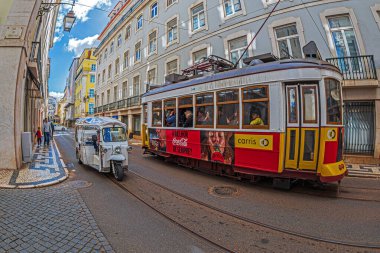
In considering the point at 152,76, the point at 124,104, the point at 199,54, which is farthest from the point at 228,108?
the point at 124,104

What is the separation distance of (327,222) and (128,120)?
2350 centimetres

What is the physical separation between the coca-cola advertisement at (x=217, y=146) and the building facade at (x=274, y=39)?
478 centimetres

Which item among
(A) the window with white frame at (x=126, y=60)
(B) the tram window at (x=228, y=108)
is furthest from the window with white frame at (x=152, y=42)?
(B) the tram window at (x=228, y=108)

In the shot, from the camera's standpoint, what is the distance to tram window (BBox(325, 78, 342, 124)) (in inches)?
213

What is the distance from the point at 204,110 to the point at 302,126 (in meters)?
3.15

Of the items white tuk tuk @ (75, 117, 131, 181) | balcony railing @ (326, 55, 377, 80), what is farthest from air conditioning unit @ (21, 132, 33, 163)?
balcony railing @ (326, 55, 377, 80)

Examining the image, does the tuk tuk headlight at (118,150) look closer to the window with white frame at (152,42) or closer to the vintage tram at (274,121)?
the vintage tram at (274,121)

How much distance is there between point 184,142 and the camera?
8.14 m

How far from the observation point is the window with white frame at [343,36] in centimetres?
996

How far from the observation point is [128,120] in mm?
25094

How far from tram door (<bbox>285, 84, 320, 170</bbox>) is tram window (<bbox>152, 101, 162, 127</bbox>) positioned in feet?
18.5

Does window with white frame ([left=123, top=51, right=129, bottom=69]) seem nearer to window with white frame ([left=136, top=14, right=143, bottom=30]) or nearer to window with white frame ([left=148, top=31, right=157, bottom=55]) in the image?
window with white frame ([left=136, top=14, right=143, bottom=30])

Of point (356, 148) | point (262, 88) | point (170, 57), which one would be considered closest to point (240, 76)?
point (262, 88)

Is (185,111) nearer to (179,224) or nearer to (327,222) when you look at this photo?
(179,224)
